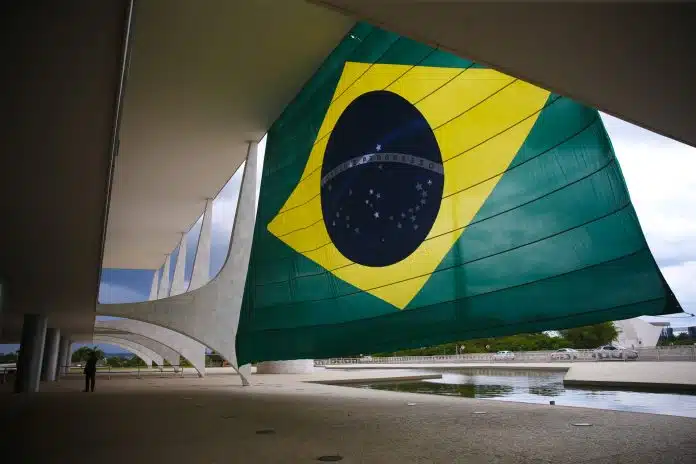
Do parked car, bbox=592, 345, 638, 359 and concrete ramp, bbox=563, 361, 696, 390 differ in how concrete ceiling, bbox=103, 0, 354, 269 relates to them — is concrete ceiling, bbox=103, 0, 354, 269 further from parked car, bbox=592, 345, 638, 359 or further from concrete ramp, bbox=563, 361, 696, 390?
parked car, bbox=592, 345, 638, 359

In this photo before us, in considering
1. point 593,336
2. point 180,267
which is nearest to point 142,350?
point 180,267

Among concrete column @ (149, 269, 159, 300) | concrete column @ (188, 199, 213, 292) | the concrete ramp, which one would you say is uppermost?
concrete column @ (149, 269, 159, 300)

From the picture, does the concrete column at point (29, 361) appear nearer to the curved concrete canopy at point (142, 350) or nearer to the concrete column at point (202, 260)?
the concrete column at point (202, 260)

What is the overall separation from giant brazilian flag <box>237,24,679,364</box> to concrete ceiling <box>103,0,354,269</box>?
111 cm

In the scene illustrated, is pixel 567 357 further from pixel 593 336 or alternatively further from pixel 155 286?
pixel 155 286

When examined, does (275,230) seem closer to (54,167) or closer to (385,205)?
(385,205)

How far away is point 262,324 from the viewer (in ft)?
46.7

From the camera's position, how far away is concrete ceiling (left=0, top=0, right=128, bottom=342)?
3.58 metres

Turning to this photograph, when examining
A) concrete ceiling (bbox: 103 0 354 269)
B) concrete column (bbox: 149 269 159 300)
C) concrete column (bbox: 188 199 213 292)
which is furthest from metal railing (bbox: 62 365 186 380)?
concrete ceiling (bbox: 103 0 354 269)

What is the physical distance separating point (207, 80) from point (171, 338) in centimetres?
1567

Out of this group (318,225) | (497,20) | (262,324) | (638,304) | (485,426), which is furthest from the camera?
(262,324)

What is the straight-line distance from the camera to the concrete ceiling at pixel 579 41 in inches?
109

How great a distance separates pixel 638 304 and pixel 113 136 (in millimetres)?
6124

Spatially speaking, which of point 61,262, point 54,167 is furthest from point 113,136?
point 61,262
